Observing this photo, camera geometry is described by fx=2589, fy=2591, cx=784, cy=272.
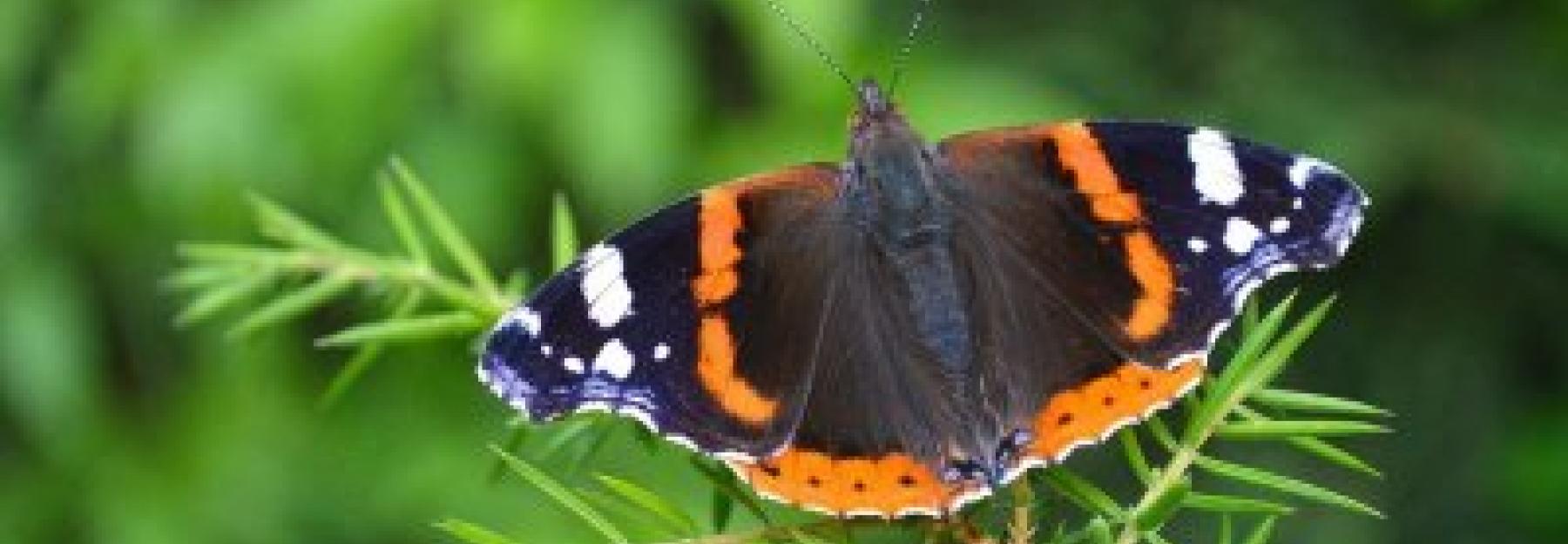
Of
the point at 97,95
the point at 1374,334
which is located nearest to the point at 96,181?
the point at 97,95

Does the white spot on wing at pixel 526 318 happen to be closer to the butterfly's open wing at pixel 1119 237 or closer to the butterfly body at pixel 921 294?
the butterfly body at pixel 921 294

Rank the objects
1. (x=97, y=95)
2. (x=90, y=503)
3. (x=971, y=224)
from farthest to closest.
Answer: (x=90, y=503), (x=97, y=95), (x=971, y=224)

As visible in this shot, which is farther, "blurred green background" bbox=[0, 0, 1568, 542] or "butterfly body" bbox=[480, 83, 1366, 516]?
"blurred green background" bbox=[0, 0, 1568, 542]

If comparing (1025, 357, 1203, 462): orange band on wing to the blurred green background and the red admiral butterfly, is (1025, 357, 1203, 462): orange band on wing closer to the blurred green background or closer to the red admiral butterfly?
the red admiral butterfly

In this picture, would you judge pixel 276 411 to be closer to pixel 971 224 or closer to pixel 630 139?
pixel 630 139

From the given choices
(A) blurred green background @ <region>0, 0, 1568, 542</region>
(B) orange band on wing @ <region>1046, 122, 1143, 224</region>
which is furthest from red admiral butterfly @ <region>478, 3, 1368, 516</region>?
(A) blurred green background @ <region>0, 0, 1568, 542</region>

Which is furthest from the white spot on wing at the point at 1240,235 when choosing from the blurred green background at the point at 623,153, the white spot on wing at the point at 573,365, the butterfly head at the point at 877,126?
the blurred green background at the point at 623,153

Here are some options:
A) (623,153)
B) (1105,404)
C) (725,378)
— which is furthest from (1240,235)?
(623,153)
